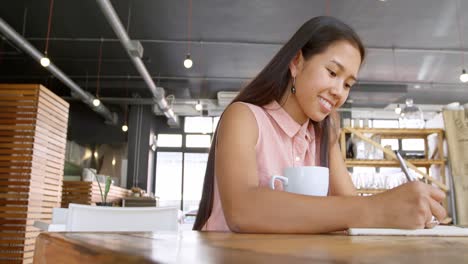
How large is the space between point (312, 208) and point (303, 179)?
0.50 ft

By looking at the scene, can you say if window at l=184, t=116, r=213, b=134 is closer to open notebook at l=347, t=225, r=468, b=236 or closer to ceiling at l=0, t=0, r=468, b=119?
ceiling at l=0, t=0, r=468, b=119

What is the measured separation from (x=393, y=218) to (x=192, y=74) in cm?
979

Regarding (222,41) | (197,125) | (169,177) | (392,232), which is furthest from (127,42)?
(169,177)

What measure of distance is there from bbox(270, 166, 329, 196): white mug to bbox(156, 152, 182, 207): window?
13472mm

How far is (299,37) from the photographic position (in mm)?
1354

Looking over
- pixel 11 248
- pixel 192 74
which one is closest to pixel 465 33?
pixel 192 74

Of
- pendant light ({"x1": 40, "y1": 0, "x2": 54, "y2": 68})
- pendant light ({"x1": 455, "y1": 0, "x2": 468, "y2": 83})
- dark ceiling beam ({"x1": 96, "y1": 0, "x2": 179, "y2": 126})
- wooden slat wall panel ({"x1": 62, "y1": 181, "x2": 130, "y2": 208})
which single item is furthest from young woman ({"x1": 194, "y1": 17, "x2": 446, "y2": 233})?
wooden slat wall panel ({"x1": 62, "y1": 181, "x2": 130, "y2": 208})

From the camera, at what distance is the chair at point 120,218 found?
1501mm

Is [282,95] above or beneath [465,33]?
beneath

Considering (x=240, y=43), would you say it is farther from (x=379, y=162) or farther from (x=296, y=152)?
(x=296, y=152)

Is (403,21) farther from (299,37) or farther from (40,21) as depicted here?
(299,37)

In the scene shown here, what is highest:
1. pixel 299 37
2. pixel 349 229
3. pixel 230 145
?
pixel 299 37

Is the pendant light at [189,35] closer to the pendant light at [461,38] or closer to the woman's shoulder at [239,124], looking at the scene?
the pendant light at [461,38]

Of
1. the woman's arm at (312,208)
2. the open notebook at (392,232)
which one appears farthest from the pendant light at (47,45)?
the open notebook at (392,232)
